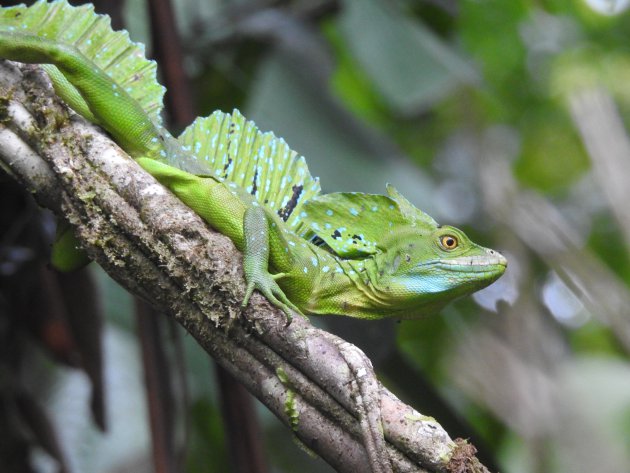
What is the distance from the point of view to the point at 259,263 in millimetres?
2059

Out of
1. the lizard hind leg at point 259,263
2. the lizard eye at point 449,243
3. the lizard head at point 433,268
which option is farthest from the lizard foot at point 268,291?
the lizard eye at point 449,243

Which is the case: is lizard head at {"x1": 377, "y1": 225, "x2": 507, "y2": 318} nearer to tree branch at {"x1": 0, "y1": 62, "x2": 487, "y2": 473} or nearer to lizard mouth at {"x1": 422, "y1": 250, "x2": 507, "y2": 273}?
lizard mouth at {"x1": 422, "y1": 250, "x2": 507, "y2": 273}

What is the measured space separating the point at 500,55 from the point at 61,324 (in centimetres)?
387

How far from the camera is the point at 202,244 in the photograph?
75.0 inches

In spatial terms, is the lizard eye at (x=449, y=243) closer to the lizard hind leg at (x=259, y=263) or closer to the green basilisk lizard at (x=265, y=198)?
the green basilisk lizard at (x=265, y=198)

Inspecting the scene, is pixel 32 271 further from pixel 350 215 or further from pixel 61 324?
pixel 350 215

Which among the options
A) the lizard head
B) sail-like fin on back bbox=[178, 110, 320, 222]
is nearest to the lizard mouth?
the lizard head

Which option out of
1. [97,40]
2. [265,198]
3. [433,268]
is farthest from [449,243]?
[97,40]

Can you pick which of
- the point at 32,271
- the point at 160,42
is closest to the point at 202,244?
the point at 160,42

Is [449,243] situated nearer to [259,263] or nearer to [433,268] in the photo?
[433,268]

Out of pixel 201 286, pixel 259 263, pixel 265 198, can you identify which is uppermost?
pixel 265 198

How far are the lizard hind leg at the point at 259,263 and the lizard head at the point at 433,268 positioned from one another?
16.7 inches

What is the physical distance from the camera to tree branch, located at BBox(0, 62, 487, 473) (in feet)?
5.47

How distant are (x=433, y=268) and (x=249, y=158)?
2.31 ft
